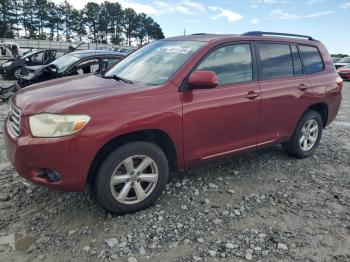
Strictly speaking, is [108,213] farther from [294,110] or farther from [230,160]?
[294,110]

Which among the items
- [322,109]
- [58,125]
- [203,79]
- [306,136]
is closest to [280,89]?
[306,136]

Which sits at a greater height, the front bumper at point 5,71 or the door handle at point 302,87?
the door handle at point 302,87

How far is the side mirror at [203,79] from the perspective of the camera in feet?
11.7

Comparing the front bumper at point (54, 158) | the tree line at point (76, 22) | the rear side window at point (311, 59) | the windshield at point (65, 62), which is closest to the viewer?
the front bumper at point (54, 158)

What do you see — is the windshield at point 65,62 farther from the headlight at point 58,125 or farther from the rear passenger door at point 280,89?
the headlight at point 58,125

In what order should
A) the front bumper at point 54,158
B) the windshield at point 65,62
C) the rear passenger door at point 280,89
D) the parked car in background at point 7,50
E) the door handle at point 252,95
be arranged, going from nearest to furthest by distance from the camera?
the front bumper at point 54,158
the door handle at point 252,95
the rear passenger door at point 280,89
the windshield at point 65,62
the parked car in background at point 7,50

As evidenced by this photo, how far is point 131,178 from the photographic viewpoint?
3475 millimetres

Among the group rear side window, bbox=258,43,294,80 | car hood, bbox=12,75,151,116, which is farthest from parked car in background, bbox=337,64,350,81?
car hood, bbox=12,75,151,116

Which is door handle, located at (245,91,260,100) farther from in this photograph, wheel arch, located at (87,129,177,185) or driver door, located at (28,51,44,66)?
driver door, located at (28,51,44,66)

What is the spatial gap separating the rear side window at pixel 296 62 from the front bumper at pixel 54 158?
330 cm

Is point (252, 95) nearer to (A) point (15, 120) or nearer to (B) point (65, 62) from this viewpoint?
(A) point (15, 120)

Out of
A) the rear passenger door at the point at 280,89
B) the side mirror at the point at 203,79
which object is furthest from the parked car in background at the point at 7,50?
the side mirror at the point at 203,79

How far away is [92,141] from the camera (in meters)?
3.08

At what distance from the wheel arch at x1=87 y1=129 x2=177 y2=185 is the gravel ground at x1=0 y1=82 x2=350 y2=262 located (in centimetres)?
48
